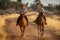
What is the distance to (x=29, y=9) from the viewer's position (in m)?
2.81

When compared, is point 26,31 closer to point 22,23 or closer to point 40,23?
point 22,23

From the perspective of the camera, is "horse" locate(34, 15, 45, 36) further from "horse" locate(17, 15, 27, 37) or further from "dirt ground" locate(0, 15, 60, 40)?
"horse" locate(17, 15, 27, 37)

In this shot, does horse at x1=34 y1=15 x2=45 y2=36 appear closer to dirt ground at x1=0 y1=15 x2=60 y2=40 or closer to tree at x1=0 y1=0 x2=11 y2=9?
dirt ground at x1=0 y1=15 x2=60 y2=40

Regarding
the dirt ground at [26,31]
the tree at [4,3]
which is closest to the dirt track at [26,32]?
the dirt ground at [26,31]

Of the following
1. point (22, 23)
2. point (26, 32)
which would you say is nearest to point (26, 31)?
point (26, 32)

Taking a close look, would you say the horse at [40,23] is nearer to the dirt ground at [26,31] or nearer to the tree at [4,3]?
the dirt ground at [26,31]

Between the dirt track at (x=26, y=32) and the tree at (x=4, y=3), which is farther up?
the tree at (x=4, y=3)

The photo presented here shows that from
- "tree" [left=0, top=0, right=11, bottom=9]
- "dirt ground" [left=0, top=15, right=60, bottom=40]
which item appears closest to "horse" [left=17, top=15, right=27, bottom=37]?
"dirt ground" [left=0, top=15, right=60, bottom=40]

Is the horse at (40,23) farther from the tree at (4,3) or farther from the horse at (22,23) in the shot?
the tree at (4,3)

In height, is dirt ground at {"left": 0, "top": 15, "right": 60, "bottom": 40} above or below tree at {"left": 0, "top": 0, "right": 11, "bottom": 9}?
below

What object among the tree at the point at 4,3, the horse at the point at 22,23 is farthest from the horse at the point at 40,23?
the tree at the point at 4,3

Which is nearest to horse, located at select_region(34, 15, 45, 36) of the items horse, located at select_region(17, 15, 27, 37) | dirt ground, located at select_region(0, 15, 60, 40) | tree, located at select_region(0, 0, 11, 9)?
dirt ground, located at select_region(0, 15, 60, 40)

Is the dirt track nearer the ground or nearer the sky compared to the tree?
nearer the ground

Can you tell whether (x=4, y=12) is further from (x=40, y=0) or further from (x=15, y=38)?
(x=40, y=0)
